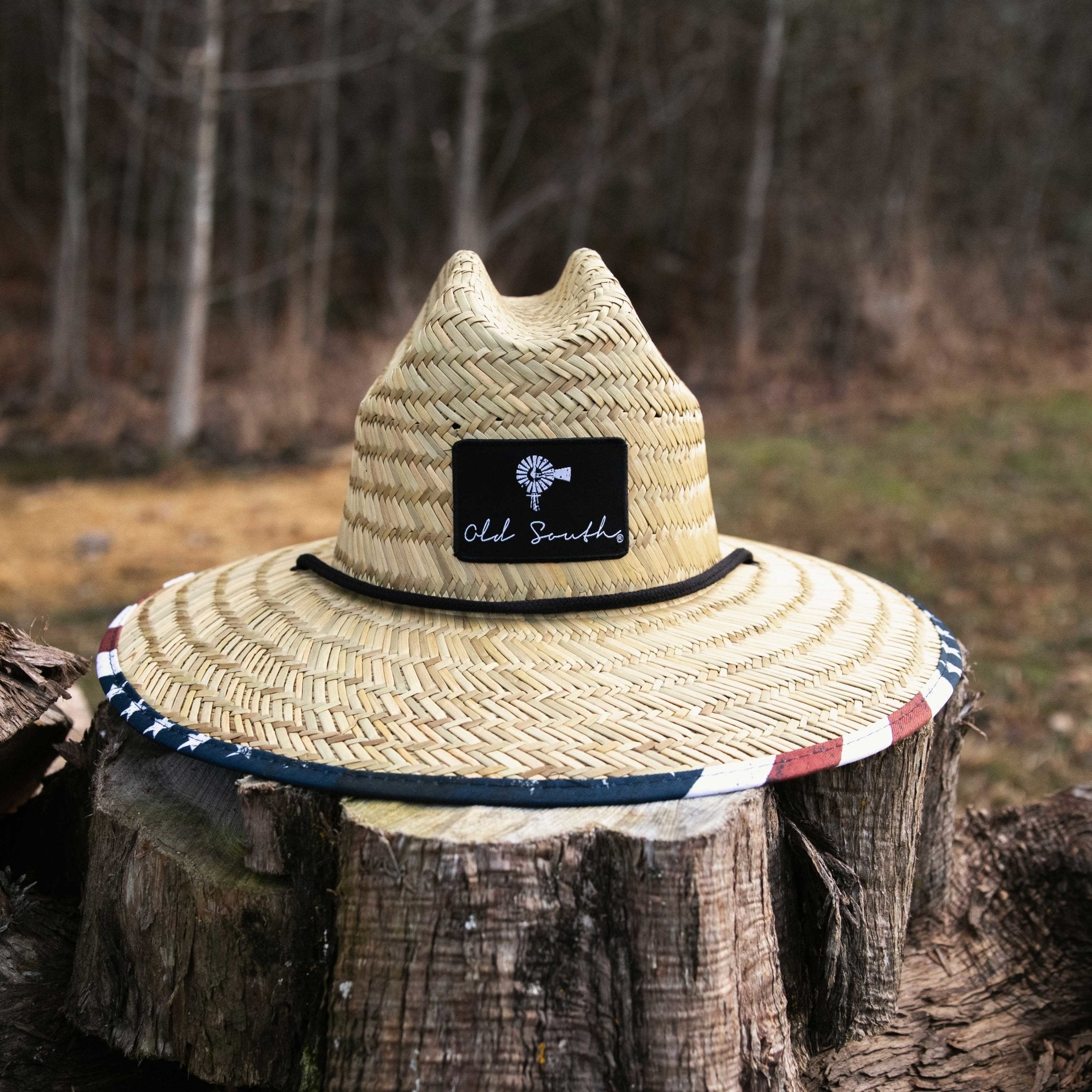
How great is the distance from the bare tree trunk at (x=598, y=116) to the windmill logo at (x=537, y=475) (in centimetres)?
1043

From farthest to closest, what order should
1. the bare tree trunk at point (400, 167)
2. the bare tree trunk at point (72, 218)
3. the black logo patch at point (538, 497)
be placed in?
the bare tree trunk at point (400, 167) → the bare tree trunk at point (72, 218) → the black logo patch at point (538, 497)

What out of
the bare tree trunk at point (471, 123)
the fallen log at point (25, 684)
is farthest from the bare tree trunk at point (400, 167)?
the fallen log at point (25, 684)

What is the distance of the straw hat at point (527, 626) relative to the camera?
1412 millimetres

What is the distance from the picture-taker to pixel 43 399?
966cm

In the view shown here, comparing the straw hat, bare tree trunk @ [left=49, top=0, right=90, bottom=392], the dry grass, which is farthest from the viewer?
bare tree trunk @ [left=49, top=0, right=90, bottom=392]

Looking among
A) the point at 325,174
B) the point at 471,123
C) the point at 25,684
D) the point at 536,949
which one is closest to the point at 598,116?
the point at 471,123

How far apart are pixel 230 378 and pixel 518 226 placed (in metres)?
5.07

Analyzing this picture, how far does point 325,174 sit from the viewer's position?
12484mm

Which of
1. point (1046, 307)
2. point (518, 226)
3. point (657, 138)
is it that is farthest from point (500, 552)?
point (657, 138)

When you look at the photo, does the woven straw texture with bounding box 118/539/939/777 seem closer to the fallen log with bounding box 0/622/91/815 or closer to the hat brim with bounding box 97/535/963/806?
the hat brim with bounding box 97/535/963/806

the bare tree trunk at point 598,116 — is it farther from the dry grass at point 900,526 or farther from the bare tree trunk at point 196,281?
the dry grass at point 900,526

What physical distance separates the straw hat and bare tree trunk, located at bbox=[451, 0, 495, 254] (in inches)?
313

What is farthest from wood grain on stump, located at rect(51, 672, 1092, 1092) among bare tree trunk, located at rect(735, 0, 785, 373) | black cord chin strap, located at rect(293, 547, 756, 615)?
bare tree trunk, located at rect(735, 0, 785, 373)

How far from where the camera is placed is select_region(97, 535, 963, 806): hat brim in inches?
54.1
